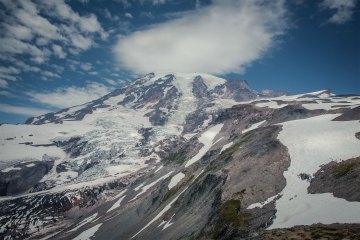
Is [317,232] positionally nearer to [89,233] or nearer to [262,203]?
[262,203]

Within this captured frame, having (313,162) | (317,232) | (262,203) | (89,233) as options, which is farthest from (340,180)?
(89,233)

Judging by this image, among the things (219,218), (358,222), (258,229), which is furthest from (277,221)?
(219,218)

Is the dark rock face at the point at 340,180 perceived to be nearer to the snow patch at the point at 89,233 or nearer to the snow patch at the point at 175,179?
the snow patch at the point at 175,179

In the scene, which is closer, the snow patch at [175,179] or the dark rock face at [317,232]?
the dark rock face at [317,232]

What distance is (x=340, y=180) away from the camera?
52.3 meters

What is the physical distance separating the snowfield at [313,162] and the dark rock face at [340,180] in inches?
47.3

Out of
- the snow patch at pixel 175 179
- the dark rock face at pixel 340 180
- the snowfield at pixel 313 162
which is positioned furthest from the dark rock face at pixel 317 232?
the snow patch at pixel 175 179

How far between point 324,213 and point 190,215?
4516 centimetres

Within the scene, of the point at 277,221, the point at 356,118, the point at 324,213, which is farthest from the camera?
the point at 356,118

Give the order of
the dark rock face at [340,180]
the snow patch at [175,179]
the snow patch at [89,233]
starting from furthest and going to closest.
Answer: the snow patch at [89,233] → the snow patch at [175,179] → the dark rock face at [340,180]

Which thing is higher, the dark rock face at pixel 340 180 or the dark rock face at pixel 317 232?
the dark rock face at pixel 340 180

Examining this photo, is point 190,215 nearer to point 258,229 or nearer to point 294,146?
point 294,146

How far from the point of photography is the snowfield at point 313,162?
43.1 m

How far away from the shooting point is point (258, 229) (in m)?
46.7
